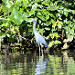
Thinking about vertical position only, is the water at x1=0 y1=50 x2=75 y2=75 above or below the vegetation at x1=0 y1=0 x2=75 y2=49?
below

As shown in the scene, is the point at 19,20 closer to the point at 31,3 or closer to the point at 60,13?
the point at 31,3

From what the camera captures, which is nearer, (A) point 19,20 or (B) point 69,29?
(A) point 19,20

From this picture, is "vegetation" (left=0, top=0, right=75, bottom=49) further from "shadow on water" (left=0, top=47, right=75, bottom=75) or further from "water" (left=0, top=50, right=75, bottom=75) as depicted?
"water" (left=0, top=50, right=75, bottom=75)

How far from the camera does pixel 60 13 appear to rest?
1264 cm

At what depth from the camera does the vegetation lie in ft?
38.4

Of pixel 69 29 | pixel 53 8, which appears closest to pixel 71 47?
pixel 69 29

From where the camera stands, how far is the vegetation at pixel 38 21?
11.7m

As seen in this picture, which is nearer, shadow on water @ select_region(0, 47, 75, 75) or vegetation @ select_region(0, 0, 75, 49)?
shadow on water @ select_region(0, 47, 75, 75)

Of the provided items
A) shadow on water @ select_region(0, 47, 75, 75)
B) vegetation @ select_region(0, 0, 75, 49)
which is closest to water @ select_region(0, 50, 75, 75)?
shadow on water @ select_region(0, 47, 75, 75)

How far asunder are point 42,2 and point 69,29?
173 centimetres

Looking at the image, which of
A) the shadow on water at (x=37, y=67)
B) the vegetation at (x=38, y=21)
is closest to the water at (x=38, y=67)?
the shadow on water at (x=37, y=67)

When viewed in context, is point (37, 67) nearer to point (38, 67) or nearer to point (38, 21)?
point (38, 67)

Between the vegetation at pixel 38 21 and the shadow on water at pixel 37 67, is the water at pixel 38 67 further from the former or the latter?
the vegetation at pixel 38 21

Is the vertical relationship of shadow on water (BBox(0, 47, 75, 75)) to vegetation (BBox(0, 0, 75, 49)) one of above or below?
below
